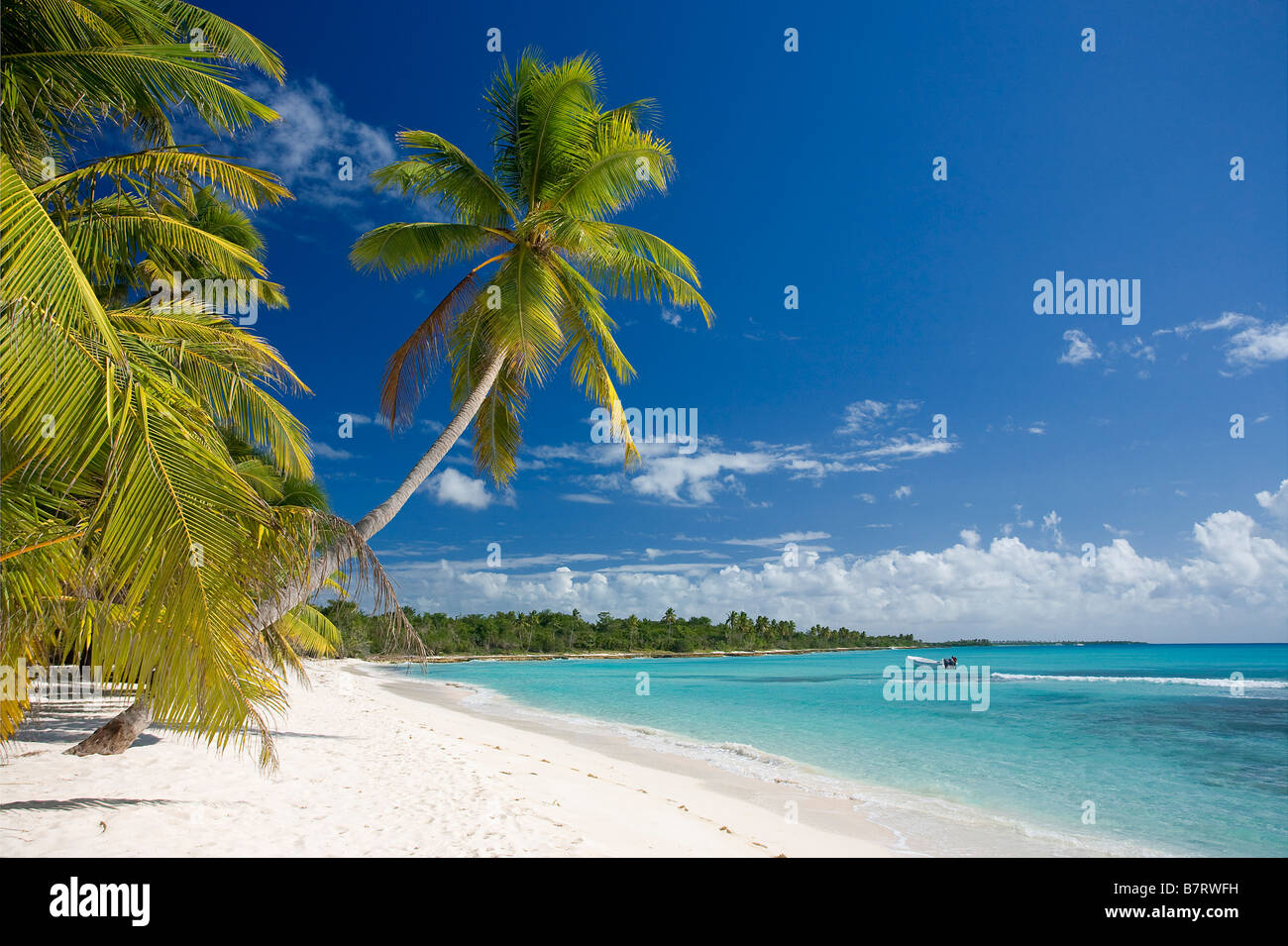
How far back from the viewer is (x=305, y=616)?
19938 millimetres

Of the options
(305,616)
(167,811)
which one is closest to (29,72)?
(167,811)

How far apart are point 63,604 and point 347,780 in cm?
384

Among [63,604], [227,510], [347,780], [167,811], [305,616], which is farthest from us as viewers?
[305,616]

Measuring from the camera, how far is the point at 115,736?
26.1ft

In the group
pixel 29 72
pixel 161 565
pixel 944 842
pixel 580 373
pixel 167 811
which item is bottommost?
pixel 944 842

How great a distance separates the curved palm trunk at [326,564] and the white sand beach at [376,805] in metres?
0.34

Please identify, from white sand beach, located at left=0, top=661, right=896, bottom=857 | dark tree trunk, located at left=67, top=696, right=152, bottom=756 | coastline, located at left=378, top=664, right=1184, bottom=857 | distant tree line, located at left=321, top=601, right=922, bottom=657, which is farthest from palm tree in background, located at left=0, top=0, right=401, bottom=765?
distant tree line, located at left=321, top=601, right=922, bottom=657

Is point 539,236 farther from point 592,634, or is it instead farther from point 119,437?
point 592,634

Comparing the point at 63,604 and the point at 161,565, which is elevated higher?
the point at 161,565

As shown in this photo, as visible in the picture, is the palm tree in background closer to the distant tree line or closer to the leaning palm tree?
the leaning palm tree

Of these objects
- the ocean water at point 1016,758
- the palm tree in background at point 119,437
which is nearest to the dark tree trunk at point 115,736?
the palm tree in background at point 119,437

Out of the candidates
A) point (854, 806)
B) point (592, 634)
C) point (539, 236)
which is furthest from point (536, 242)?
point (592, 634)

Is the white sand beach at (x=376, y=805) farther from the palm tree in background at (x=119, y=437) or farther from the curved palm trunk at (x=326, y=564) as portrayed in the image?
the palm tree in background at (x=119, y=437)
